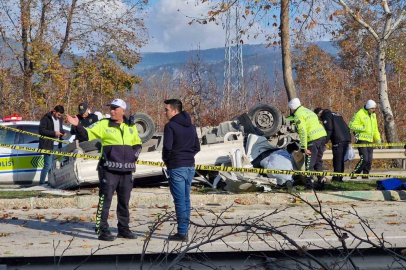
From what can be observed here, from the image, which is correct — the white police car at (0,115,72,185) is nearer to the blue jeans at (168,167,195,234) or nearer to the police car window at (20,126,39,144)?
the police car window at (20,126,39,144)

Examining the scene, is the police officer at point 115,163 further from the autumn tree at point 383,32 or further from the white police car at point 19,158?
A: the autumn tree at point 383,32

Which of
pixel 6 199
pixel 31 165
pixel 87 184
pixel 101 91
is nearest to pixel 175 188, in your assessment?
pixel 6 199

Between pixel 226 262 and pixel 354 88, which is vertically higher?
pixel 354 88

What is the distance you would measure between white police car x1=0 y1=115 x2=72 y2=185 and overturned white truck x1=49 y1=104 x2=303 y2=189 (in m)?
0.81

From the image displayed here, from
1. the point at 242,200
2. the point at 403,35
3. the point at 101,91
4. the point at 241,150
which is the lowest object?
the point at 242,200

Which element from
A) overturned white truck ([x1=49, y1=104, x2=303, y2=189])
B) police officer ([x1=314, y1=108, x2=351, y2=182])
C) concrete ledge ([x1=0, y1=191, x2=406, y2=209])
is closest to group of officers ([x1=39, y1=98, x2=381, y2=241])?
concrete ledge ([x1=0, y1=191, x2=406, y2=209])

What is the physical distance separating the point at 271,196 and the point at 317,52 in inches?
1647

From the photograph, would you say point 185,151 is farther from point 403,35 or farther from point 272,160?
point 403,35

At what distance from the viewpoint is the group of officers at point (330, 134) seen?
11719 mm

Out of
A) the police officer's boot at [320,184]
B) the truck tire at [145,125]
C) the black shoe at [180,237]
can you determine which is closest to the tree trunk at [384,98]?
the police officer's boot at [320,184]

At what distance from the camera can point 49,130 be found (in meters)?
13.1

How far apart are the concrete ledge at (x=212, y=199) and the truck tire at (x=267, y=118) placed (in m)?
2.78

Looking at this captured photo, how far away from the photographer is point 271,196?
10734mm

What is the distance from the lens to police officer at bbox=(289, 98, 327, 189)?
1164 cm
